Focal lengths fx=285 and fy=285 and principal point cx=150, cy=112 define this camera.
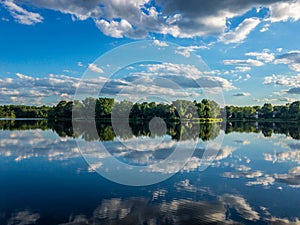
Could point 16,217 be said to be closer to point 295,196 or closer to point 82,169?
point 82,169

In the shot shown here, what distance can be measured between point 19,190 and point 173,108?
95.2m

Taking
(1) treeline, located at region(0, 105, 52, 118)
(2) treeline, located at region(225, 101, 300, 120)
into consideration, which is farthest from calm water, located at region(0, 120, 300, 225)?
(1) treeline, located at region(0, 105, 52, 118)

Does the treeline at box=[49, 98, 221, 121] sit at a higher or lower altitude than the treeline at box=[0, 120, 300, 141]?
higher

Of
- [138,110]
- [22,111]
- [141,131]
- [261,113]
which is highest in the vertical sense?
[261,113]

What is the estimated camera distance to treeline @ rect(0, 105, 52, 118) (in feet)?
481

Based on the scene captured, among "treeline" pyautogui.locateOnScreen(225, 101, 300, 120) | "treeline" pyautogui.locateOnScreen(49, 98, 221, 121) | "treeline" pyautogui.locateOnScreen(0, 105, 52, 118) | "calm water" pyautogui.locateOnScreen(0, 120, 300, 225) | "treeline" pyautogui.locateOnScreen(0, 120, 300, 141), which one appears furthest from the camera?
"treeline" pyautogui.locateOnScreen(0, 105, 52, 118)

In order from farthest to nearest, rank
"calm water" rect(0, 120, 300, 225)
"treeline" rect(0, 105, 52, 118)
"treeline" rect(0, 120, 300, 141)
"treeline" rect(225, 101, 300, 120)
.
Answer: "treeline" rect(0, 105, 52, 118), "treeline" rect(225, 101, 300, 120), "treeline" rect(0, 120, 300, 141), "calm water" rect(0, 120, 300, 225)

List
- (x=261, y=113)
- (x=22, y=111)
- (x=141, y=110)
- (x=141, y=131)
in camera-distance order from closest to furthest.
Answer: (x=141, y=131), (x=141, y=110), (x=261, y=113), (x=22, y=111)

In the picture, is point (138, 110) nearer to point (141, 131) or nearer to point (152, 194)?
point (141, 131)

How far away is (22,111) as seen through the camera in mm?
149500

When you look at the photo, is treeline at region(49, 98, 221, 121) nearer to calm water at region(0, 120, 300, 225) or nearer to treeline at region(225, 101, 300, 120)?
treeline at region(225, 101, 300, 120)

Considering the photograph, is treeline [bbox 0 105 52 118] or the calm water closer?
the calm water

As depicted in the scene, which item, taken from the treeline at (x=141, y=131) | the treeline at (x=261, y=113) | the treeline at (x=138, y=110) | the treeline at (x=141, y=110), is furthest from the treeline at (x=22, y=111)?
the treeline at (x=261, y=113)

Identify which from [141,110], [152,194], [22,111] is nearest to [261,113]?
[141,110]
